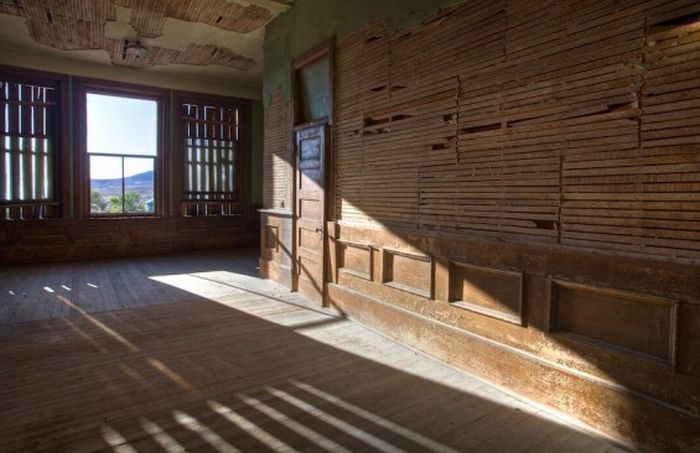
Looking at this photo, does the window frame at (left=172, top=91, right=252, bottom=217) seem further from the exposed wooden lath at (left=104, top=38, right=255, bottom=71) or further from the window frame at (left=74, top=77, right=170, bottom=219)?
the exposed wooden lath at (left=104, top=38, right=255, bottom=71)

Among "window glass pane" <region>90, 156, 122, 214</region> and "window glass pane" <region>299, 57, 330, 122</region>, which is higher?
"window glass pane" <region>299, 57, 330, 122</region>

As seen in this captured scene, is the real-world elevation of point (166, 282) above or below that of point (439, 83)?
below

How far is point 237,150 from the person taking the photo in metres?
9.53

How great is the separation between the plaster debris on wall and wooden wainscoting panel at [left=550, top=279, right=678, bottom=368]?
497cm

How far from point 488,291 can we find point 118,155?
7674mm

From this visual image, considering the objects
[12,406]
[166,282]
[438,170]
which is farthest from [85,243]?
[438,170]

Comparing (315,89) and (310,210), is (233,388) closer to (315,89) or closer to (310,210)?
(310,210)

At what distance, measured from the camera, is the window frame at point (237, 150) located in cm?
883

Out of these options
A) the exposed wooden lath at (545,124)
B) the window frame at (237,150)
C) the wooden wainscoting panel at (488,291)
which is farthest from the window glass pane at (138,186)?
the wooden wainscoting panel at (488,291)

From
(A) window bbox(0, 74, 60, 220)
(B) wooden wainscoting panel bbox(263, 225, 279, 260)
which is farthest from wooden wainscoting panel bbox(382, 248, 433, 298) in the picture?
(A) window bbox(0, 74, 60, 220)

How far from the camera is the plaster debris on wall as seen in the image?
5441 mm

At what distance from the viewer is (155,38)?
6.70 meters

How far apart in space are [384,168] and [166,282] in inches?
147

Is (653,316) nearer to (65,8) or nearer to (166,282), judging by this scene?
(166,282)
